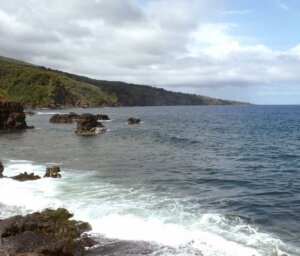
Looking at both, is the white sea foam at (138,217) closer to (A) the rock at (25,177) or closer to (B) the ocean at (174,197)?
(B) the ocean at (174,197)

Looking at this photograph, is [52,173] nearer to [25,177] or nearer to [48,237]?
[25,177]

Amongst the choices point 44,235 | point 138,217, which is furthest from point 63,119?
point 44,235

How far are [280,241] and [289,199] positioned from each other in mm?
9486

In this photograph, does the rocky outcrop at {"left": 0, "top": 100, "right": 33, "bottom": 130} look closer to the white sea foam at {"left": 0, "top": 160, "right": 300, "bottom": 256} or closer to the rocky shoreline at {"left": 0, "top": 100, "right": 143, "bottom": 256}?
the white sea foam at {"left": 0, "top": 160, "right": 300, "bottom": 256}

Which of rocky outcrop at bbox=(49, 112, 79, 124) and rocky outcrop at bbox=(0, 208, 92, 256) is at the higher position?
rocky outcrop at bbox=(0, 208, 92, 256)

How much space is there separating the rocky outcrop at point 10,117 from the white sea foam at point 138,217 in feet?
225

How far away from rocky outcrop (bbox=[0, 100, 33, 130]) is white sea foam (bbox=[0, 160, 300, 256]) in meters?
→ 68.6

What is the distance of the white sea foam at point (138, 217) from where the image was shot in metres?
19.9

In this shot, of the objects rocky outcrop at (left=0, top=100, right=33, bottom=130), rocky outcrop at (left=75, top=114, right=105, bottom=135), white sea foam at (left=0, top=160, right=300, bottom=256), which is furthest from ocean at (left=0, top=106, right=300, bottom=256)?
rocky outcrop at (left=0, top=100, right=33, bottom=130)

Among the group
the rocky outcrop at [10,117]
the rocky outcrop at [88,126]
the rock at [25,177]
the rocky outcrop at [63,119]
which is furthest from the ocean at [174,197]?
the rocky outcrop at [63,119]

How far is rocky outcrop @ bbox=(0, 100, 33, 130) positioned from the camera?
99.3m

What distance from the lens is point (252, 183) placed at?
3491 cm

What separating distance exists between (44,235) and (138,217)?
21.3 ft

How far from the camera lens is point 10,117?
3967 inches
